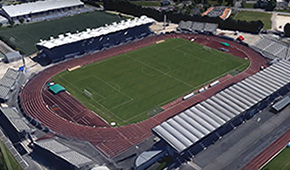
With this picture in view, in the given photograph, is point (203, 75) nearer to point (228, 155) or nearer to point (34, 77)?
point (228, 155)

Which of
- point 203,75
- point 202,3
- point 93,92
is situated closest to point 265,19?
point 202,3

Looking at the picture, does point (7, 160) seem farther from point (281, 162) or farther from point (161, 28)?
point (161, 28)

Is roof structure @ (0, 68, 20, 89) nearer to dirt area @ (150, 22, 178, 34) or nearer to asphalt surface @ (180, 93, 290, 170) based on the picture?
asphalt surface @ (180, 93, 290, 170)

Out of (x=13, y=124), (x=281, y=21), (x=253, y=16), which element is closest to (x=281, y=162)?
(x=13, y=124)

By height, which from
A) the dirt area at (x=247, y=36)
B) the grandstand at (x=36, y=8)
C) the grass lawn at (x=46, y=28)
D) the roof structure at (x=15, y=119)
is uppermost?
the grandstand at (x=36, y=8)

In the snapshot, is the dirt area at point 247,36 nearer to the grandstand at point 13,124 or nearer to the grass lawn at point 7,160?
the grandstand at point 13,124

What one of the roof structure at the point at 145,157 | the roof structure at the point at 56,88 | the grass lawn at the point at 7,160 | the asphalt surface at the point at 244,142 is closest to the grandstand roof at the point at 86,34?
the roof structure at the point at 56,88

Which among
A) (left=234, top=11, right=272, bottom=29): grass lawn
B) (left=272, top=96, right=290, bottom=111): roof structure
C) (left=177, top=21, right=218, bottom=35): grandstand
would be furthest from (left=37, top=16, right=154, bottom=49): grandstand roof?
(left=272, top=96, right=290, bottom=111): roof structure
